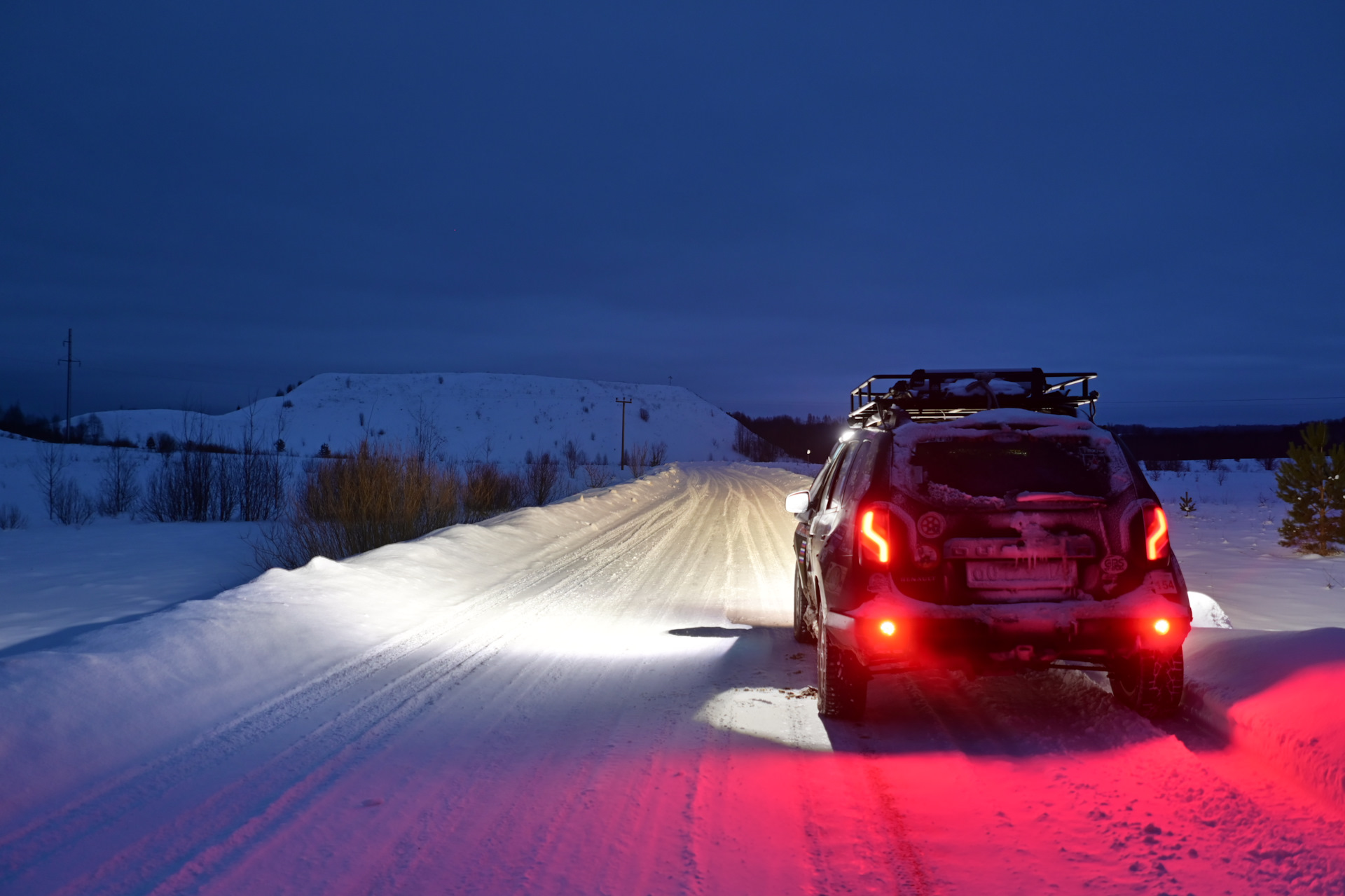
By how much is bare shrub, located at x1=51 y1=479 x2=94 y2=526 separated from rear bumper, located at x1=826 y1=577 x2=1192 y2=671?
24480 mm

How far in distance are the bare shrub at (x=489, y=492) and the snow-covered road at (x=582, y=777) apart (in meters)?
14.0

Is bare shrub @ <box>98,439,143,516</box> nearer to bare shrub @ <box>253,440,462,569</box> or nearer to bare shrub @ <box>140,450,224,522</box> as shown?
bare shrub @ <box>140,450,224,522</box>

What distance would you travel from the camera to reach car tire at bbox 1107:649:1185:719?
4.96m

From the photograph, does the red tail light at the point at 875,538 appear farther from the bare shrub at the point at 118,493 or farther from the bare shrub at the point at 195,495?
the bare shrub at the point at 118,493

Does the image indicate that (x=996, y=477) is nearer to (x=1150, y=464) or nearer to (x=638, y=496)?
(x=638, y=496)

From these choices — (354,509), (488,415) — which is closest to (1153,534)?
(354,509)

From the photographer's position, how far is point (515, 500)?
87.7 ft

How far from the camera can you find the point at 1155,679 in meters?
5.03

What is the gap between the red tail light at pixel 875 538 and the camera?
4859 mm

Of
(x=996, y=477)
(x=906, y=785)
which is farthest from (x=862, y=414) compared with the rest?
(x=906, y=785)

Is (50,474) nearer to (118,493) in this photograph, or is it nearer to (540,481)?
(118,493)

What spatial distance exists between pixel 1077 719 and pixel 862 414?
2738 mm

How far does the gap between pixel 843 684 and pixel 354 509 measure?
11820mm

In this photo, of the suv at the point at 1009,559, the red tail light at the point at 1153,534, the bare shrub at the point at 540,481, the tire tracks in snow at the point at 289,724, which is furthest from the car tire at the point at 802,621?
the bare shrub at the point at 540,481
